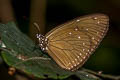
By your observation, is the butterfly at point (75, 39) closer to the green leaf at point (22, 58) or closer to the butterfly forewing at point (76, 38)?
the butterfly forewing at point (76, 38)

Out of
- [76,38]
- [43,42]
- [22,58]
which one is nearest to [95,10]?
[76,38]

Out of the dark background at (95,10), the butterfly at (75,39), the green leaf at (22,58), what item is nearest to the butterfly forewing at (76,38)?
the butterfly at (75,39)

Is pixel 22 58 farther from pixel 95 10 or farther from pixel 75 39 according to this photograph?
pixel 95 10

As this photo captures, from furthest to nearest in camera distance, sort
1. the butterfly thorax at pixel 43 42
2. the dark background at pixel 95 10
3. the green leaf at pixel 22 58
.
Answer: the dark background at pixel 95 10 < the butterfly thorax at pixel 43 42 < the green leaf at pixel 22 58

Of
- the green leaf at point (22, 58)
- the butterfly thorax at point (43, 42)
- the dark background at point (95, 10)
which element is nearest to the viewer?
the green leaf at point (22, 58)

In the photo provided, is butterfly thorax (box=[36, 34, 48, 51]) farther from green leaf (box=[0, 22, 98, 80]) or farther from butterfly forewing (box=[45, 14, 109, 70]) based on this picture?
green leaf (box=[0, 22, 98, 80])

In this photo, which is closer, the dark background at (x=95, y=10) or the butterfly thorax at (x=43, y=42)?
the butterfly thorax at (x=43, y=42)

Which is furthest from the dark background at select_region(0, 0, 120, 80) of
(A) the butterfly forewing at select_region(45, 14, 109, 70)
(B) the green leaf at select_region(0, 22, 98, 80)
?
(B) the green leaf at select_region(0, 22, 98, 80)
